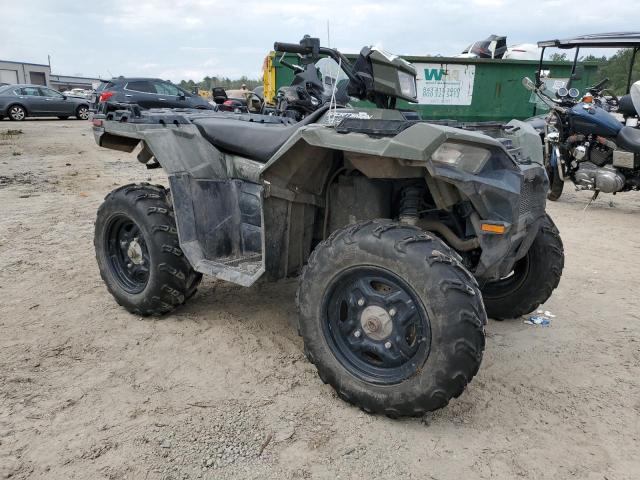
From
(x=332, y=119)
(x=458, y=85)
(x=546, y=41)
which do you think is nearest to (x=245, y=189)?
(x=332, y=119)

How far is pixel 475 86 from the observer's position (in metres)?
11.8

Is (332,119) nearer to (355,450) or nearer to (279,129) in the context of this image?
(279,129)

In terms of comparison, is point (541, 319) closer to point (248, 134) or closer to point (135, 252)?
point (248, 134)

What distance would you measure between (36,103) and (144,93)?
837 centimetres

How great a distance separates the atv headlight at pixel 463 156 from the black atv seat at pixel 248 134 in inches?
37.6

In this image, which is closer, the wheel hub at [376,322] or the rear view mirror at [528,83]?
the wheel hub at [376,322]

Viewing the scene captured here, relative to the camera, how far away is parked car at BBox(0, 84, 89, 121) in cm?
2144

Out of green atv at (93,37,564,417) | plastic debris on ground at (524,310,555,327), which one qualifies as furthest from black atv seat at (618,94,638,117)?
green atv at (93,37,564,417)

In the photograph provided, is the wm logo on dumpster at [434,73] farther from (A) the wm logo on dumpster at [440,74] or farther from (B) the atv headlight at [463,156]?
(B) the atv headlight at [463,156]

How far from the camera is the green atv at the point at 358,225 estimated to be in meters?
2.39

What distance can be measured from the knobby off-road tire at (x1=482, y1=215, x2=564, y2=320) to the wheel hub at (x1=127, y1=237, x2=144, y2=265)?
2470mm

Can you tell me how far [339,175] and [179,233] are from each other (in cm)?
111

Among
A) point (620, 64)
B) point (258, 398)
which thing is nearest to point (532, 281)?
point (258, 398)

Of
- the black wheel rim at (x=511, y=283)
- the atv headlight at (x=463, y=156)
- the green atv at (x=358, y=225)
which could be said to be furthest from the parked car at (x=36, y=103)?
the atv headlight at (x=463, y=156)
